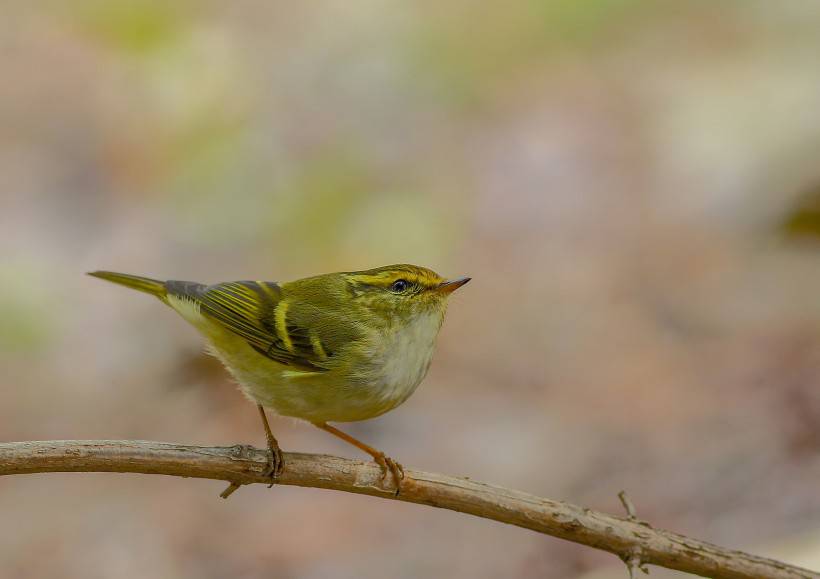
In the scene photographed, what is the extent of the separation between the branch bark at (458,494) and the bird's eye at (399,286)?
59 centimetres

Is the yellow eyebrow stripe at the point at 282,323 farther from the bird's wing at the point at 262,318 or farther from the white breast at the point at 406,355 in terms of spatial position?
the white breast at the point at 406,355

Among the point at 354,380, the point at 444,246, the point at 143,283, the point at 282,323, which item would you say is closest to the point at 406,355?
the point at 354,380

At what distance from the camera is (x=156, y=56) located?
7258mm

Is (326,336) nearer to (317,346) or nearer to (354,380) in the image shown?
(317,346)

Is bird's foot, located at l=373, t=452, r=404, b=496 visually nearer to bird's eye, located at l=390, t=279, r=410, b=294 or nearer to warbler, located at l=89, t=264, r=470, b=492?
warbler, located at l=89, t=264, r=470, b=492

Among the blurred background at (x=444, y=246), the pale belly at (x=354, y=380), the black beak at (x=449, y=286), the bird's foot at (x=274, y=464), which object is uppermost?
the blurred background at (x=444, y=246)

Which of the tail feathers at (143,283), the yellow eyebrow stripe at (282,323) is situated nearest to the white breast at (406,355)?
the yellow eyebrow stripe at (282,323)

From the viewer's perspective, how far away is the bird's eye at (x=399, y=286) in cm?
323

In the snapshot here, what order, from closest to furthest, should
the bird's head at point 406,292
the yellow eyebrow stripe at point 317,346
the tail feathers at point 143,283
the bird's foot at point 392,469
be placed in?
1. the bird's foot at point 392,469
2. the yellow eyebrow stripe at point 317,346
3. the bird's head at point 406,292
4. the tail feathers at point 143,283

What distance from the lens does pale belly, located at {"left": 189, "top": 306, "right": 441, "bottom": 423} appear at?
9.77 ft

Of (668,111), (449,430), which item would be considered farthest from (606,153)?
(449,430)

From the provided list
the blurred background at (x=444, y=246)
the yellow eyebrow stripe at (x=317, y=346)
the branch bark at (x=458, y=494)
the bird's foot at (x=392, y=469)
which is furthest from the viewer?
the blurred background at (x=444, y=246)

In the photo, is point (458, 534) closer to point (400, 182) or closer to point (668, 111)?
point (400, 182)

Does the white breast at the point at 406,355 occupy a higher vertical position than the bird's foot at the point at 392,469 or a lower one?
higher
